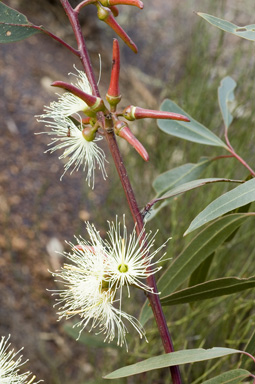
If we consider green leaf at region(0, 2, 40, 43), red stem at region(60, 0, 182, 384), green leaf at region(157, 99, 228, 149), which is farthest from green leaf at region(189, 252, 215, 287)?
green leaf at region(0, 2, 40, 43)

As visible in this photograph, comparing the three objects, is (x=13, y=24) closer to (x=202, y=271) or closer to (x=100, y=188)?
(x=202, y=271)

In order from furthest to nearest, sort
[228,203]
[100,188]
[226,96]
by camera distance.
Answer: [100,188], [226,96], [228,203]

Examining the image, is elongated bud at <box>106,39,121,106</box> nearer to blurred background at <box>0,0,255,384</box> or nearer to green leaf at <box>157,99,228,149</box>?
green leaf at <box>157,99,228,149</box>

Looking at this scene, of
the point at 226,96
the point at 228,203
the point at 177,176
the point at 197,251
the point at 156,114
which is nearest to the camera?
the point at 156,114

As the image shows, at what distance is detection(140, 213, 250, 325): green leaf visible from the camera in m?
0.86

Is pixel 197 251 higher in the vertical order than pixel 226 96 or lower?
lower

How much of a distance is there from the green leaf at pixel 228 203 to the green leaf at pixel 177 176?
0.31 metres

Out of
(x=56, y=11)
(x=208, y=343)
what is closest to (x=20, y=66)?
(x=56, y=11)

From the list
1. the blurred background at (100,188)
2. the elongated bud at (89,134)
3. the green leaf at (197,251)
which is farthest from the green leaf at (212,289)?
the blurred background at (100,188)

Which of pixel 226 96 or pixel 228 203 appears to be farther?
pixel 226 96

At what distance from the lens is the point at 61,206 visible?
2.55m

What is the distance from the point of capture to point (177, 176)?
104 centimetres

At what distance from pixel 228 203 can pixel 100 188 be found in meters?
2.07

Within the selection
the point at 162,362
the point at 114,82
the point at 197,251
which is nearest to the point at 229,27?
the point at 114,82
